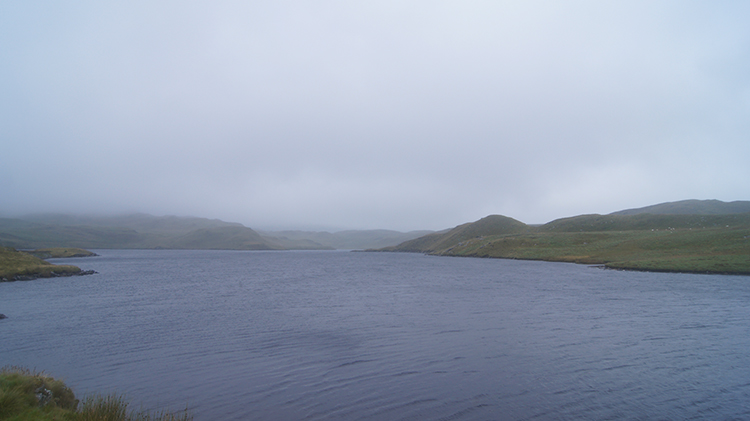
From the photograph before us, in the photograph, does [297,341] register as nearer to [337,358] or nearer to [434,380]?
[337,358]

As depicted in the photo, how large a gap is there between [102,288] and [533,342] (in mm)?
56823

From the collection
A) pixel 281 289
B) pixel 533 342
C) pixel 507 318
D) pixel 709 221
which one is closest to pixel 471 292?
pixel 507 318

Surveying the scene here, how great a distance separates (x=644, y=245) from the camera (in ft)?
275

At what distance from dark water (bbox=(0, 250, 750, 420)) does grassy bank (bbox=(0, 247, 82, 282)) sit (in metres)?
32.5

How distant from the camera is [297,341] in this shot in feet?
76.0

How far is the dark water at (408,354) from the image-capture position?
45.6 ft

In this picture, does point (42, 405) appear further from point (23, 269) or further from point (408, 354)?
point (23, 269)

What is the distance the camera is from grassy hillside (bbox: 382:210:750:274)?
6240 centimetres

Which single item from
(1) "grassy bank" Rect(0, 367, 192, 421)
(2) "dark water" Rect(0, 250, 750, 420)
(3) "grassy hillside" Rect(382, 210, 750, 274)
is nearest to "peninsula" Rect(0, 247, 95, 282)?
(2) "dark water" Rect(0, 250, 750, 420)

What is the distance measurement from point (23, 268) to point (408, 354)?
260 ft

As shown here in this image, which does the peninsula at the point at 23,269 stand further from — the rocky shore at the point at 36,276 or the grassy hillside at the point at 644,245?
the grassy hillside at the point at 644,245

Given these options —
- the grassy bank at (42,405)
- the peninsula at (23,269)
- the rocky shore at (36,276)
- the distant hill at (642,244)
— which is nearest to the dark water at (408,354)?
the grassy bank at (42,405)

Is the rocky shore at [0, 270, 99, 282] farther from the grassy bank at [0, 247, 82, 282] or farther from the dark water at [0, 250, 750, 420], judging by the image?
the dark water at [0, 250, 750, 420]

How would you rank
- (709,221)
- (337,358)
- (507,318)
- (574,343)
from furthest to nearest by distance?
1. (709,221)
2. (507,318)
3. (574,343)
4. (337,358)
